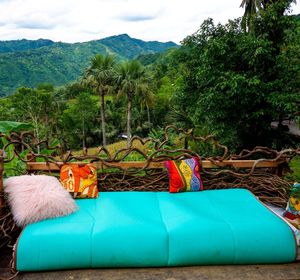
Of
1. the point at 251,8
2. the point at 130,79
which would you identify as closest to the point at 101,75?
the point at 130,79

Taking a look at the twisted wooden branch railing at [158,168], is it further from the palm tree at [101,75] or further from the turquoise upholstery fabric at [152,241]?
the palm tree at [101,75]

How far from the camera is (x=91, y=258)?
162 cm

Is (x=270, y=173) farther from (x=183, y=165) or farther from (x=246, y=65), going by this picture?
(x=246, y=65)

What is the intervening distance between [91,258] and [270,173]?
1.63 metres

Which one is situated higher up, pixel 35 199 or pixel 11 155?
pixel 11 155

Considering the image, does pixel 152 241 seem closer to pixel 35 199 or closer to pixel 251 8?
pixel 35 199

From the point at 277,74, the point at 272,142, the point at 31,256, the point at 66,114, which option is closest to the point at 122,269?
the point at 31,256

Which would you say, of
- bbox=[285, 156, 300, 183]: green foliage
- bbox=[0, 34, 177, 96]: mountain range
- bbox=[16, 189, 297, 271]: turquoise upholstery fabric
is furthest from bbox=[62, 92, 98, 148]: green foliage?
bbox=[16, 189, 297, 271]: turquoise upholstery fabric

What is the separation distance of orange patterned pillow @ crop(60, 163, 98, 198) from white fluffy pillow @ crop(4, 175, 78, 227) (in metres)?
0.18

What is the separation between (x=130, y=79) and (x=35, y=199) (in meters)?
20.2

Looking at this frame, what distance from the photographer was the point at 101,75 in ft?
72.4

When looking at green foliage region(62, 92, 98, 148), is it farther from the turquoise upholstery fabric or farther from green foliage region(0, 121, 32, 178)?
the turquoise upholstery fabric

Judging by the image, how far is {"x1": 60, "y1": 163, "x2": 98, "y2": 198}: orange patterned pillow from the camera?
2.16 meters

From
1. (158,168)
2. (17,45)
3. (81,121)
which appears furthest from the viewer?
(17,45)
